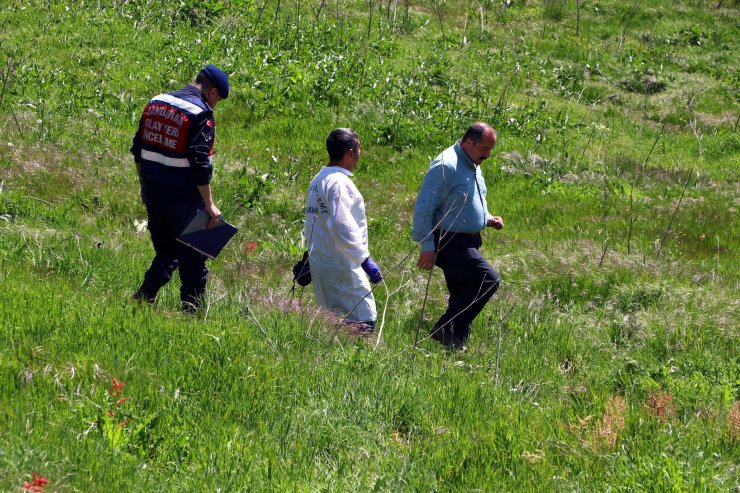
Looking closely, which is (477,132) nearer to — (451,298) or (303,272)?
(451,298)

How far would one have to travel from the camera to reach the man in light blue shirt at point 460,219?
7.20 meters

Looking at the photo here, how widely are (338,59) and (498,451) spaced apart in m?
11.8

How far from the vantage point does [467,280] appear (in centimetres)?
738

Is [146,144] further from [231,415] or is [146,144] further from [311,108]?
[311,108]

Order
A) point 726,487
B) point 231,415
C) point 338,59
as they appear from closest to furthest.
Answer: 1. point 726,487
2. point 231,415
3. point 338,59

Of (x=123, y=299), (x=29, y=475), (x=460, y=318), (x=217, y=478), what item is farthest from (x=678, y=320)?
(x=29, y=475)

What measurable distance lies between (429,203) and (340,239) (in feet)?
3.56

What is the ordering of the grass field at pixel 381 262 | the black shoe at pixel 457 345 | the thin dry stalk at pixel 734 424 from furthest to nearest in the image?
the black shoe at pixel 457 345
the thin dry stalk at pixel 734 424
the grass field at pixel 381 262

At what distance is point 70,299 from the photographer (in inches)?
226

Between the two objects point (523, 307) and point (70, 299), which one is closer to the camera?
point (70, 299)

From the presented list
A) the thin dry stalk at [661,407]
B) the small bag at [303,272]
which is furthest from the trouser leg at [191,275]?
the thin dry stalk at [661,407]

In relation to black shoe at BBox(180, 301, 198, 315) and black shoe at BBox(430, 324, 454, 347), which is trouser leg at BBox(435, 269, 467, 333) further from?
black shoe at BBox(180, 301, 198, 315)

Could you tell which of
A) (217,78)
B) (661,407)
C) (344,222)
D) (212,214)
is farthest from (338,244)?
A: (661,407)

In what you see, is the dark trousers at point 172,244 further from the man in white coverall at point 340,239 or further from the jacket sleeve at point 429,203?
the jacket sleeve at point 429,203
